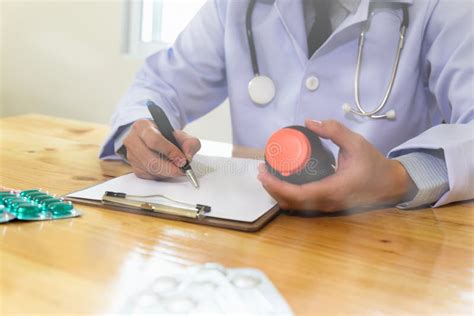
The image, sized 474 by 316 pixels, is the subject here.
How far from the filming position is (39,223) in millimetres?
490

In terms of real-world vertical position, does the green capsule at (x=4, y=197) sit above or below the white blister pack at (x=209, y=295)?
below

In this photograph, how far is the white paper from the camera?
1.79 ft

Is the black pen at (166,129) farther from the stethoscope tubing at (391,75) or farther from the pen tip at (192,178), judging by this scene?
the stethoscope tubing at (391,75)

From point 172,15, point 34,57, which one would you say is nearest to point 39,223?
point 172,15

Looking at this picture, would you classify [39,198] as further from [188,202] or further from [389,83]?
[389,83]

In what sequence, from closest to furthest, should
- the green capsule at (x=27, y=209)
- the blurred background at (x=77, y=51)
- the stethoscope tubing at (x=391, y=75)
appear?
1. the green capsule at (x=27, y=209)
2. the stethoscope tubing at (x=391, y=75)
3. the blurred background at (x=77, y=51)

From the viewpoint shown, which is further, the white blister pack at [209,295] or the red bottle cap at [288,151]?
the red bottle cap at [288,151]

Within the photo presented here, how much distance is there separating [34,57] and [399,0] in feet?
4.73

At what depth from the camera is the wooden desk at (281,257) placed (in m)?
0.37

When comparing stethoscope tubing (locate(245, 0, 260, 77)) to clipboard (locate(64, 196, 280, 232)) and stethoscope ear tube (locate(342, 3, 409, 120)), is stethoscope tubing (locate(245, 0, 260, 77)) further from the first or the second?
clipboard (locate(64, 196, 280, 232))

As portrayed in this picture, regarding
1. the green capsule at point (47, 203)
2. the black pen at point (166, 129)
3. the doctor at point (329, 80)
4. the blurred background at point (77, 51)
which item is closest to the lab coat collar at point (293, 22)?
the doctor at point (329, 80)

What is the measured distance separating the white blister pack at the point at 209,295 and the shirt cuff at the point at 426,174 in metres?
0.27

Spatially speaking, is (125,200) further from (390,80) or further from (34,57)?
(34,57)

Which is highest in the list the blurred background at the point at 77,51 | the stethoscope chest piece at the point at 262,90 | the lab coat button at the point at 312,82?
the lab coat button at the point at 312,82
